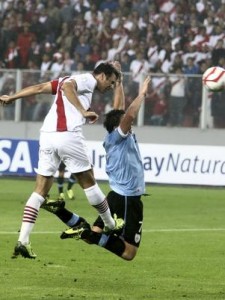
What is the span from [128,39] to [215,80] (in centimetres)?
1714

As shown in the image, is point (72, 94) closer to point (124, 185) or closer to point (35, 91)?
point (35, 91)

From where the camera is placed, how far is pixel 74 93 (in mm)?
10961

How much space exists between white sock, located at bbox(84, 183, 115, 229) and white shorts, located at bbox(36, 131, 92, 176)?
26 centimetres

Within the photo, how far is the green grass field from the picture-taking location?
34.3 ft

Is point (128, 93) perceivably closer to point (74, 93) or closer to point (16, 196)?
point (16, 196)

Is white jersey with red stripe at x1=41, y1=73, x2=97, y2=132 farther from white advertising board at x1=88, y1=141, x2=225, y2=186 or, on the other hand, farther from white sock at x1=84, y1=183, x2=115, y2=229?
white advertising board at x1=88, y1=141, x2=225, y2=186

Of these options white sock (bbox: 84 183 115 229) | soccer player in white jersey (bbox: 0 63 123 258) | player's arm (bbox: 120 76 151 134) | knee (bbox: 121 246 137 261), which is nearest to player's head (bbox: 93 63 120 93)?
soccer player in white jersey (bbox: 0 63 123 258)

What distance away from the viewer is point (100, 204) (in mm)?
11281

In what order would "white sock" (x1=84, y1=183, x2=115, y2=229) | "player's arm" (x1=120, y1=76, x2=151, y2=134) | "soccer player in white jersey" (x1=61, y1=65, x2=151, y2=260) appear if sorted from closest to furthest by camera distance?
"player's arm" (x1=120, y1=76, x2=151, y2=134) < "white sock" (x1=84, y1=183, x2=115, y2=229) < "soccer player in white jersey" (x1=61, y1=65, x2=151, y2=260)

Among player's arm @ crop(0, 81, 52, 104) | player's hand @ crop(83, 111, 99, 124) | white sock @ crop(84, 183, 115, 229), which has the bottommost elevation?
white sock @ crop(84, 183, 115, 229)

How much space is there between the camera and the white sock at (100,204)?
11.3 metres

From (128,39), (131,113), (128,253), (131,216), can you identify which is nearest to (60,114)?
(131,113)

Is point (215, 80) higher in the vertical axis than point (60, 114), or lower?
higher

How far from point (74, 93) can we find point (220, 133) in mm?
16424
